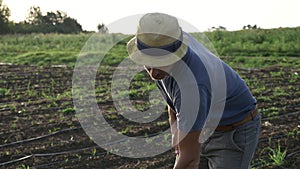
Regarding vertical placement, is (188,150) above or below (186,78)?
below

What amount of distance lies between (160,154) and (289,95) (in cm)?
372

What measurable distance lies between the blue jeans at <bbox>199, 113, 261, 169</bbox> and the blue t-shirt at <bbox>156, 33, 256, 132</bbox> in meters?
0.08

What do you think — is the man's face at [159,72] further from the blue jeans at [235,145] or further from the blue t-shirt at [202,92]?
the blue jeans at [235,145]

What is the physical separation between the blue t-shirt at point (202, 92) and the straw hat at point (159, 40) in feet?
0.22

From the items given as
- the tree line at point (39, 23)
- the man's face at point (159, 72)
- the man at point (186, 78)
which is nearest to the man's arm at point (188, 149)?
the man at point (186, 78)

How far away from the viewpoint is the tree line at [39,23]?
38059mm

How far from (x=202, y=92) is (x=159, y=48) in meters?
0.26

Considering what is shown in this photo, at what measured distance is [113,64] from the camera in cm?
1366

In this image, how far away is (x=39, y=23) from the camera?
141 feet

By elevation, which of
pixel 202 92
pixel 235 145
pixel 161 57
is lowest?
pixel 235 145

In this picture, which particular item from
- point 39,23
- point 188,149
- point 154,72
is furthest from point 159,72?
point 39,23

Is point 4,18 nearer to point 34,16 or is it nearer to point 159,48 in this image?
point 34,16

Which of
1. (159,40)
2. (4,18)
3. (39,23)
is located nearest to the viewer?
(159,40)

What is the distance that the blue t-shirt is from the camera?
6.40 ft
